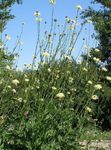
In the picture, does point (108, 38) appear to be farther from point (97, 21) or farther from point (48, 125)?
point (48, 125)

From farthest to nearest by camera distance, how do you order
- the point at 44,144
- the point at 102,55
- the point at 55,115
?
the point at 102,55 → the point at 55,115 → the point at 44,144

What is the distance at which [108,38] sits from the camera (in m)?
22.5

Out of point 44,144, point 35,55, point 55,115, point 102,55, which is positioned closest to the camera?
point 44,144

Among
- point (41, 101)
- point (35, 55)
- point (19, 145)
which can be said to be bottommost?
point (19, 145)

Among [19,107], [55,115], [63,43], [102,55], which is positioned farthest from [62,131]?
[102,55]

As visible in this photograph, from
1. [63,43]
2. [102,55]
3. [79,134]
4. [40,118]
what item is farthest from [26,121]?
[102,55]

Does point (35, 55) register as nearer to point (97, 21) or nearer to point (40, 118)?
point (40, 118)

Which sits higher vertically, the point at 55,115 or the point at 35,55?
the point at 35,55

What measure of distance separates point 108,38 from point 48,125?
15531 millimetres

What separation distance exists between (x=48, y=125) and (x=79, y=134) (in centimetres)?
74

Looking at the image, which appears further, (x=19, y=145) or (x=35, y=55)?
(x=35, y=55)

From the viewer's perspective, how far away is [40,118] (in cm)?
746

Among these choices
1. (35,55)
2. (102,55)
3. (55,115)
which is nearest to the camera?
(55,115)

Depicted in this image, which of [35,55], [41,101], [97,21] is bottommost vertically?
[41,101]
